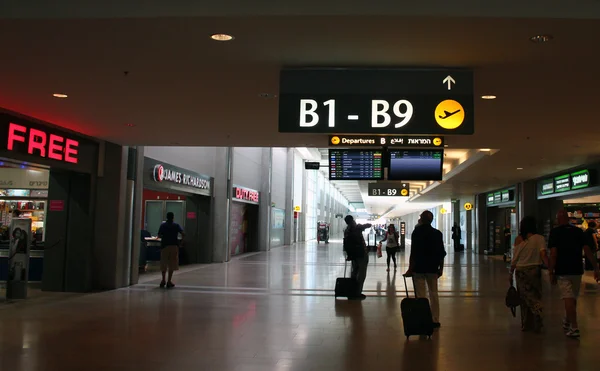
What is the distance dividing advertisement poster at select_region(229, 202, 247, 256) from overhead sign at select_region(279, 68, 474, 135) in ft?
50.9

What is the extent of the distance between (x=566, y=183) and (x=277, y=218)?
16696 millimetres

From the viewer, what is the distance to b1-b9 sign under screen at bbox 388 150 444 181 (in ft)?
30.0

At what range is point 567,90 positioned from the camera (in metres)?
5.96

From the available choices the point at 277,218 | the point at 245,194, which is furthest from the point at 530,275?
the point at 277,218

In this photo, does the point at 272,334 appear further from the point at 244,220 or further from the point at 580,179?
the point at 244,220

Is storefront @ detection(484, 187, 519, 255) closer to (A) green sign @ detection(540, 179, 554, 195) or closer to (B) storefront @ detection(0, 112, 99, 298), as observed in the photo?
(A) green sign @ detection(540, 179, 554, 195)

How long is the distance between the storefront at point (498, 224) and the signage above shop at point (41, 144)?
59.5 ft

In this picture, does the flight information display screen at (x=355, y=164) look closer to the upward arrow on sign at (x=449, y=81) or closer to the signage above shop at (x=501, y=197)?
the upward arrow on sign at (x=449, y=81)

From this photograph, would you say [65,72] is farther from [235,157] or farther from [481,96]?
[235,157]

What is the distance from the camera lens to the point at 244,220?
75.8ft

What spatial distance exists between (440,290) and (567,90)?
605 cm

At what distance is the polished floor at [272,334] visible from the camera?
17.0 feet

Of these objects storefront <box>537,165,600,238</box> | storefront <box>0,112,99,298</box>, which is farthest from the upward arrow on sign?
storefront <box>537,165,600,238</box>

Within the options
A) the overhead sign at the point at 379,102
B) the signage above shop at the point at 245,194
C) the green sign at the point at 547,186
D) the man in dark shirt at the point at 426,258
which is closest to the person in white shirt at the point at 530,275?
the man in dark shirt at the point at 426,258
